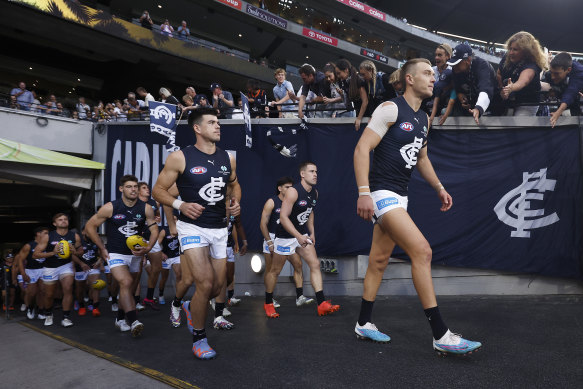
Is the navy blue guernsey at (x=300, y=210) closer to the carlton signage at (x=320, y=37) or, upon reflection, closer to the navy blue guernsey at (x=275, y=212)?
the navy blue guernsey at (x=275, y=212)

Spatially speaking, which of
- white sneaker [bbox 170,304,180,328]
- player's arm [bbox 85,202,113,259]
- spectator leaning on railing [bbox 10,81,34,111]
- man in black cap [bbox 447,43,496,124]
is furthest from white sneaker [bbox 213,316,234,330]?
spectator leaning on railing [bbox 10,81,34,111]

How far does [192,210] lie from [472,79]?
5.14m

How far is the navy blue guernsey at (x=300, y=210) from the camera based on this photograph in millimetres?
5770

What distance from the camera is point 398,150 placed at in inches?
139

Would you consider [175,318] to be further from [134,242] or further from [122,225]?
[122,225]

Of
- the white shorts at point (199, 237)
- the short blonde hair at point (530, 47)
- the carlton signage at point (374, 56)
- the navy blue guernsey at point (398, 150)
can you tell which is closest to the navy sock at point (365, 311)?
the navy blue guernsey at point (398, 150)

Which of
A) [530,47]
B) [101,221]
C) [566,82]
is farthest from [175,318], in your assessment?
[566,82]

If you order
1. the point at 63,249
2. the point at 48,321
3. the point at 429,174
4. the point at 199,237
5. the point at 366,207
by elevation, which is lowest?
the point at 48,321

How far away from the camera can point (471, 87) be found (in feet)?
21.0

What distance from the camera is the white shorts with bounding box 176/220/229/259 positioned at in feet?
12.9

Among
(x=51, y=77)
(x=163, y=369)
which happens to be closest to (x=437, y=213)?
(x=163, y=369)

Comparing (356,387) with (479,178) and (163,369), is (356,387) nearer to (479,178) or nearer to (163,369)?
(163,369)

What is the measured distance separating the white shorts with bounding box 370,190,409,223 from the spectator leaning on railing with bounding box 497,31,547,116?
390 cm

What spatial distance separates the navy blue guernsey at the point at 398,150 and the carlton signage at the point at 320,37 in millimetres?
28329
